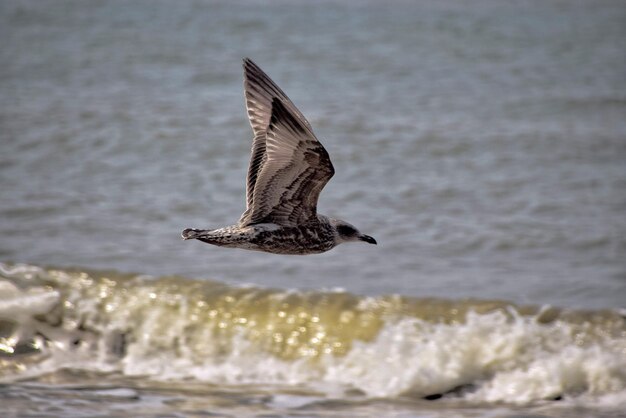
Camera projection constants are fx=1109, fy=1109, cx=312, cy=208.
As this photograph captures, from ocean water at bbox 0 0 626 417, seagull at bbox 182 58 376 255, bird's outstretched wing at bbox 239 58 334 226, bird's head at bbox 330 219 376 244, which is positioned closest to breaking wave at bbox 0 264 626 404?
ocean water at bbox 0 0 626 417

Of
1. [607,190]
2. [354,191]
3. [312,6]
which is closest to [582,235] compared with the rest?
[607,190]

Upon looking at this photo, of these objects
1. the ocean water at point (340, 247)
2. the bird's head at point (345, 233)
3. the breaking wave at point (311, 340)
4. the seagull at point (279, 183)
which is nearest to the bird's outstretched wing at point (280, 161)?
the seagull at point (279, 183)

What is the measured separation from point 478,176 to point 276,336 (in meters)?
4.06

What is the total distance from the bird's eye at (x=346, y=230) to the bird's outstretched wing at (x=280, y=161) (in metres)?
0.25

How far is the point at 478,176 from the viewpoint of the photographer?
10.4m

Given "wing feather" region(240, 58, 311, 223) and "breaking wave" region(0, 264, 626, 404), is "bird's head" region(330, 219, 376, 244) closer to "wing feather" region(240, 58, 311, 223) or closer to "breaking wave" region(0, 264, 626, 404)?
"wing feather" region(240, 58, 311, 223)

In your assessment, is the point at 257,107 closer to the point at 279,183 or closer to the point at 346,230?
the point at 279,183

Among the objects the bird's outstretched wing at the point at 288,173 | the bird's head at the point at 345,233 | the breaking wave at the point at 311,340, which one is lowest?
the breaking wave at the point at 311,340

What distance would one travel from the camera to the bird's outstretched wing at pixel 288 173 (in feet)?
16.8

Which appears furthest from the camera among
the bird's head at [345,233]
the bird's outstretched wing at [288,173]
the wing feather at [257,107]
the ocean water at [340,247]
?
the ocean water at [340,247]

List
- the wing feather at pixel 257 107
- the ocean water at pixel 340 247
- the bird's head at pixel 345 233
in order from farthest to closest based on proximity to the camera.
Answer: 1. the ocean water at pixel 340 247
2. the bird's head at pixel 345 233
3. the wing feather at pixel 257 107

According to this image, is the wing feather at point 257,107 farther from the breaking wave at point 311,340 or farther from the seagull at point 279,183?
the breaking wave at point 311,340

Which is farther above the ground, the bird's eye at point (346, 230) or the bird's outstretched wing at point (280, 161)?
the bird's outstretched wing at point (280, 161)

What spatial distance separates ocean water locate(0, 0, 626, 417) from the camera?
253 inches
